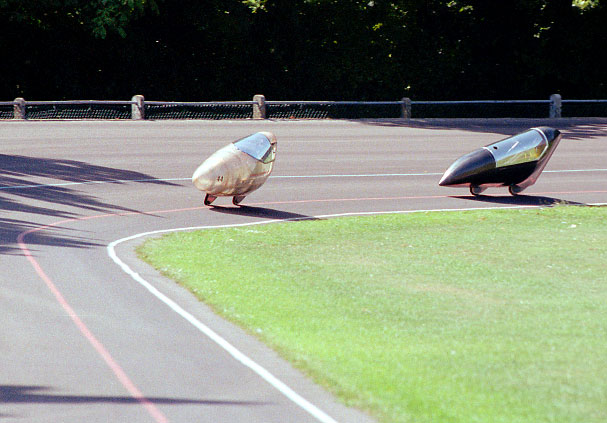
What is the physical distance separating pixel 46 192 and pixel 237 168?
5582mm

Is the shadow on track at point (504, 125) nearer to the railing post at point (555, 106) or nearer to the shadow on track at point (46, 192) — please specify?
the railing post at point (555, 106)

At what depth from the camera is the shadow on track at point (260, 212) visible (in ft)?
68.7

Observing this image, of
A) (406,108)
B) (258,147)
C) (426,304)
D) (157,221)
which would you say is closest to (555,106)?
(406,108)

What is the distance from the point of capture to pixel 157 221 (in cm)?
1992

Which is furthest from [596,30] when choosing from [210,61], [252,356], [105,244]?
→ [252,356]

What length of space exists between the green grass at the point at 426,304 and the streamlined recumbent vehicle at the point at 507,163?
318 centimetres

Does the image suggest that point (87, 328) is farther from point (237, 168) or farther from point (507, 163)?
point (507, 163)

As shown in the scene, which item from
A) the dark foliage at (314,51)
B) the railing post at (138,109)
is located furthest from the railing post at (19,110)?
the dark foliage at (314,51)

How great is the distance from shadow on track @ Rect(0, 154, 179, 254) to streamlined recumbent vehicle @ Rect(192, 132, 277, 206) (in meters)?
2.02

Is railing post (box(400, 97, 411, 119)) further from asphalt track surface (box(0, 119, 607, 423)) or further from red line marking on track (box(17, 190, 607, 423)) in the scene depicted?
red line marking on track (box(17, 190, 607, 423))

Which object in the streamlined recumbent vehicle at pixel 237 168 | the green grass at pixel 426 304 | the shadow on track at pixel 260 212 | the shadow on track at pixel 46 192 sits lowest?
the green grass at pixel 426 304

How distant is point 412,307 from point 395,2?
41291 millimetres

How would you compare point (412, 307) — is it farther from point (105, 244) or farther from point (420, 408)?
point (105, 244)

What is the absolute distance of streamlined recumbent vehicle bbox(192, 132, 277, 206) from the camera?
20.8 meters
